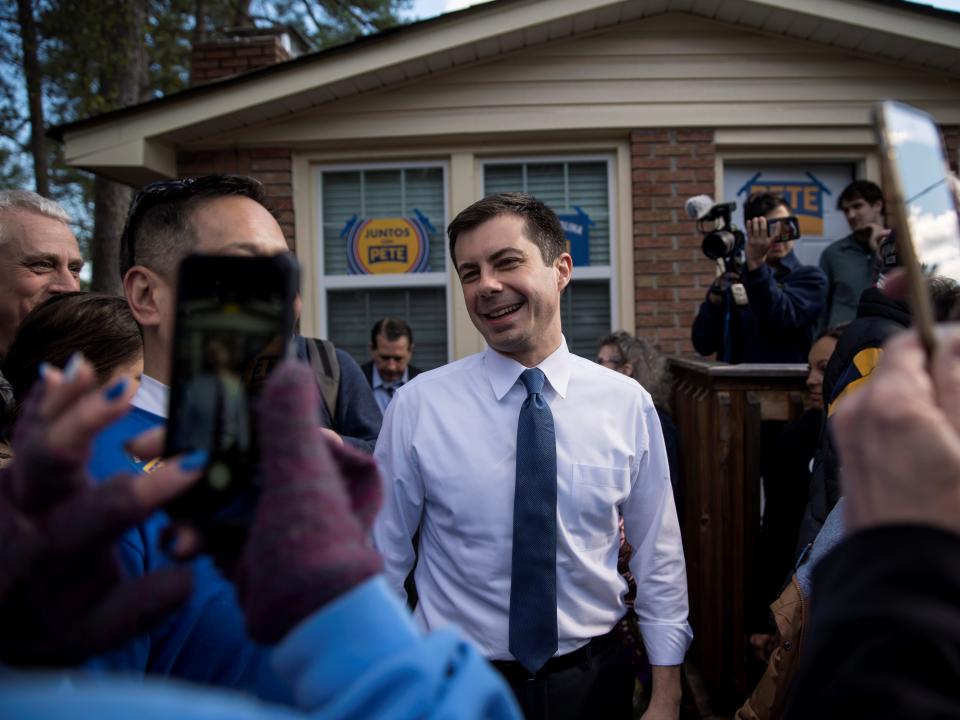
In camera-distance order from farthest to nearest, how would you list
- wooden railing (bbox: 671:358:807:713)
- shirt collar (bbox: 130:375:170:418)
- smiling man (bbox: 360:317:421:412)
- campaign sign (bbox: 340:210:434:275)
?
campaign sign (bbox: 340:210:434:275), smiling man (bbox: 360:317:421:412), wooden railing (bbox: 671:358:807:713), shirt collar (bbox: 130:375:170:418)

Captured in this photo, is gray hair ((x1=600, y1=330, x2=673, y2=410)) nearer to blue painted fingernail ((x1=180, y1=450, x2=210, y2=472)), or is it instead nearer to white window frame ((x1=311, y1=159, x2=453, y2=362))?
white window frame ((x1=311, y1=159, x2=453, y2=362))

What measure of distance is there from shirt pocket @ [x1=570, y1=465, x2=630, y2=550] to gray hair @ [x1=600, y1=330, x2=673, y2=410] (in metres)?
1.85

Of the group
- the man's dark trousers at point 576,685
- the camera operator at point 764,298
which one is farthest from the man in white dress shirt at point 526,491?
the camera operator at point 764,298

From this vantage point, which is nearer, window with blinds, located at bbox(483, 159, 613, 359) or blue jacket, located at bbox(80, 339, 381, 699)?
blue jacket, located at bbox(80, 339, 381, 699)

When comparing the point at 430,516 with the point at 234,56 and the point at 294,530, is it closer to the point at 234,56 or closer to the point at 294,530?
the point at 294,530

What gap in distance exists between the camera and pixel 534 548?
2.11 meters

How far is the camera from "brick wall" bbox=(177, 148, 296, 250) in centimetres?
568

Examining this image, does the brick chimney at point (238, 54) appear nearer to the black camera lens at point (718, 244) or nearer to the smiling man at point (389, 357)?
the smiling man at point (389, 357)

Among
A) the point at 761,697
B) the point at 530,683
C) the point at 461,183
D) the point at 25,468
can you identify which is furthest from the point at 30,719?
the point at 461,183

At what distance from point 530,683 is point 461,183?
4.30 meters

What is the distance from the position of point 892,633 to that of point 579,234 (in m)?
5.33

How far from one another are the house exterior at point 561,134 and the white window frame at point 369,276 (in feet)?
0.06

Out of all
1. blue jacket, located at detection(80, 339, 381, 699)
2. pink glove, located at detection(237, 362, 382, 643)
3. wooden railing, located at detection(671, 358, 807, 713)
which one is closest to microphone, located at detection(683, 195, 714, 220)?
wooden railing, located at detection(671, 358, 807, 713)

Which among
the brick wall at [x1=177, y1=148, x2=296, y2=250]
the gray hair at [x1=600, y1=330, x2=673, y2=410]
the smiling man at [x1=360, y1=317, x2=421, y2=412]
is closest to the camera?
the gray hair at [x1=600, y1=330, x2=673, y2=410]
